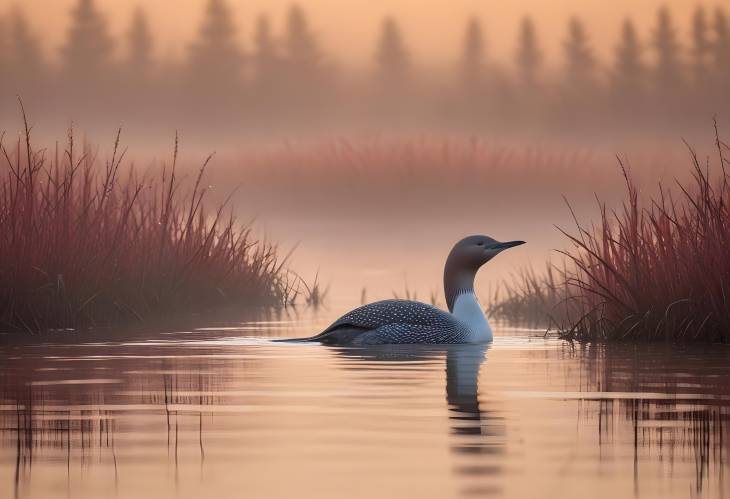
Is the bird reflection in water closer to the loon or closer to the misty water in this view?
the misty water

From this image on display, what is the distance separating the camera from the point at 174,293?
12414mm

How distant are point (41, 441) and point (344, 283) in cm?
1396

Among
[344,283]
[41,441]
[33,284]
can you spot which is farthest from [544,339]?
[344,283]

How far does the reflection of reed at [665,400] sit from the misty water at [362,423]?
0.04 ft

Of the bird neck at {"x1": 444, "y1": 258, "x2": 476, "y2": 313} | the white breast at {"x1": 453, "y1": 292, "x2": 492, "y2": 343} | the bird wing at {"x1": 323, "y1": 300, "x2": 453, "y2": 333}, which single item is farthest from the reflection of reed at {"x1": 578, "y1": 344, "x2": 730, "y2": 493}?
the bird neck at {"x1": 444, "y1": 258, "x2": 476, "y2": 313}

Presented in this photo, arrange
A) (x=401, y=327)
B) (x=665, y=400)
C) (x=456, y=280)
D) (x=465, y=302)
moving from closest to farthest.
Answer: (x=665, y=400) → (x=401, y=327) → (x=465, y=302) → (x=456, y=280)

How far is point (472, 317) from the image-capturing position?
1034 cm

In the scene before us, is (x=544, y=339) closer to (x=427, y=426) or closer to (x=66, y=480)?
(x=427, y=426)

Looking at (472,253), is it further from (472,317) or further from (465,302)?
(472,317)

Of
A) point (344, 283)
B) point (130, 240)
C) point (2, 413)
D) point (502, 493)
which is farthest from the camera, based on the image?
point (344, 283)

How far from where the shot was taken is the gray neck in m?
10.9

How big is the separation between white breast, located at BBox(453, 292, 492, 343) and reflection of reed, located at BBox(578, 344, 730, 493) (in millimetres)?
1238

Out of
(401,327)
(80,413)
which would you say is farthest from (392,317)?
(80,413)

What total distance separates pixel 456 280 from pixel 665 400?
479 centimetres
